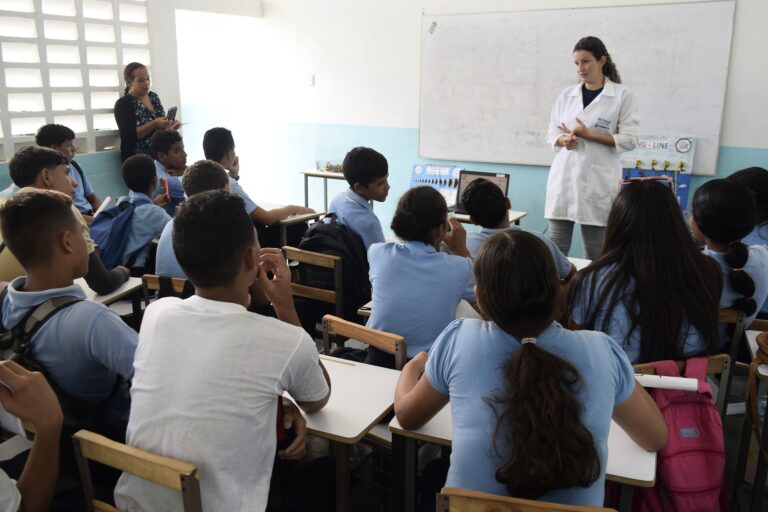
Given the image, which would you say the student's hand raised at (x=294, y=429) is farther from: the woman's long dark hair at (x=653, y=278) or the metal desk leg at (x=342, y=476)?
the woman's long dark hair at (x=653, y=278)

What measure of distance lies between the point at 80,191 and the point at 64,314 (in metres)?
3.14

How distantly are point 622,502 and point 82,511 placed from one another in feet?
4.16

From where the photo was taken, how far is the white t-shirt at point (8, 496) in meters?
1.17

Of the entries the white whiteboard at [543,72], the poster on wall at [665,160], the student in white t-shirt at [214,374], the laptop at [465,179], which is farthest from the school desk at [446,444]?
the white whiteboard at [543,72]

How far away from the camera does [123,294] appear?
8.31ft

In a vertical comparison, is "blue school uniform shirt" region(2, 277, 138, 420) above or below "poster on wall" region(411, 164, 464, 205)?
below

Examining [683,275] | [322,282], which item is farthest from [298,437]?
[322,282]

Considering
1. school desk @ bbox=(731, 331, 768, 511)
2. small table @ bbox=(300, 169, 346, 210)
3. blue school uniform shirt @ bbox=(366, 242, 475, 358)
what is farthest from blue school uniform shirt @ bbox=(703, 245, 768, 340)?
small table @ bbox=(300, 169, 346, 210)

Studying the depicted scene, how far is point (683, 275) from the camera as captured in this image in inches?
69.3

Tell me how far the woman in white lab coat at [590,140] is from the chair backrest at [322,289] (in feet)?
6.28

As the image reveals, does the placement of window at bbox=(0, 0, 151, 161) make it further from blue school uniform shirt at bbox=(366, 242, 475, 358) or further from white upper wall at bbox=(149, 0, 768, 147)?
blue school uniform shirt at bbox=(366, 242, 475, 358)

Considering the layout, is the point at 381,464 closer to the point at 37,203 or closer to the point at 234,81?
the point at 37,203

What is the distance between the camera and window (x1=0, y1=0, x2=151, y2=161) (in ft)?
15.4

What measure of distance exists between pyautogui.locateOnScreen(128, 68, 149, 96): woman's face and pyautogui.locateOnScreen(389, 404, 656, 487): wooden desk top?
4633 mm
